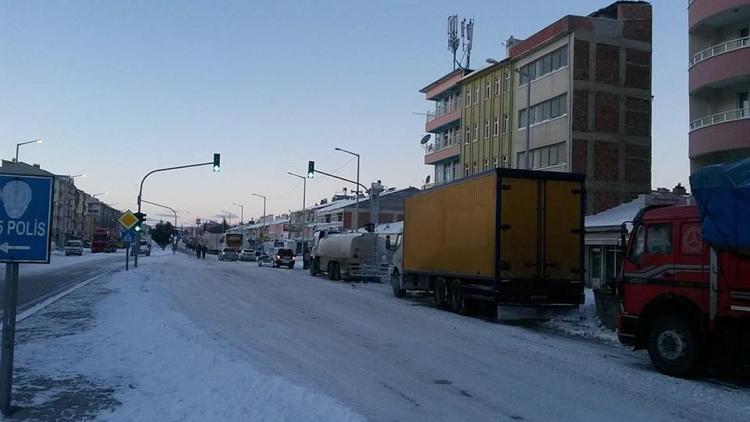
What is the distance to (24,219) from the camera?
7.41 meters

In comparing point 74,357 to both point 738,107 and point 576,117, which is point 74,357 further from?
point 576,117

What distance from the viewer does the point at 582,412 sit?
28.2 feet

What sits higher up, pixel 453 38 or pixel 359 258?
pixel 453 38

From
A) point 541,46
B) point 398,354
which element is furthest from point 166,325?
point 541,46

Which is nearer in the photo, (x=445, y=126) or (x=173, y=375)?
(x=173, y=375)

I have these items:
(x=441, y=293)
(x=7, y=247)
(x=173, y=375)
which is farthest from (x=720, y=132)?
(x=7, y=247)

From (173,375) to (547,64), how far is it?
38602 mm

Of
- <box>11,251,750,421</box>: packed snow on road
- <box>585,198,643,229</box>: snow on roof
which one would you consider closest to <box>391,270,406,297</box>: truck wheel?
<box>11,251,750,421</box>: packed snow on road

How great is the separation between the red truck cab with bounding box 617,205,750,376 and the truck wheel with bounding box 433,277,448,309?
947 centimetres

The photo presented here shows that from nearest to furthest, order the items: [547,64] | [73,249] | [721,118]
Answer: [721,118] < [547,64] < [73,249]

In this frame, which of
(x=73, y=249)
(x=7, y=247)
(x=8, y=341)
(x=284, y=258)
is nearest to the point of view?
(x=7, y=247)

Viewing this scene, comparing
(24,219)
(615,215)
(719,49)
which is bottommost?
(24,219)

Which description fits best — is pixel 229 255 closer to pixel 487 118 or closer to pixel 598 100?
pixel 487 118

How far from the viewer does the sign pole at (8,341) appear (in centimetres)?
740
